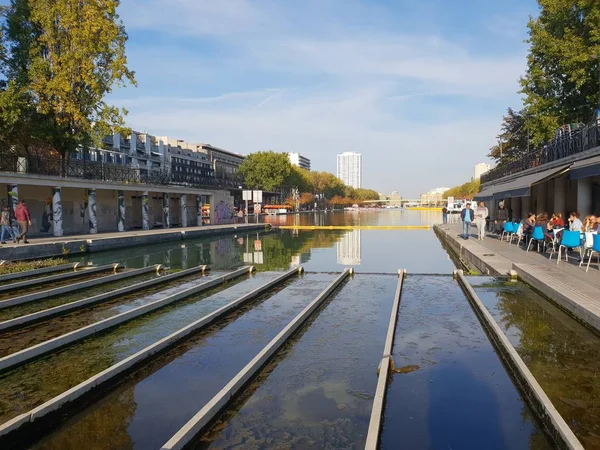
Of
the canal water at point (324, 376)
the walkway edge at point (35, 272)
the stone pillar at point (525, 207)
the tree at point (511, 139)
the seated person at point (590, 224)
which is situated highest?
the tree at point (511, 139)

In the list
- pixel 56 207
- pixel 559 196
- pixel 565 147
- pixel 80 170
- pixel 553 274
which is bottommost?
pixel 553 274

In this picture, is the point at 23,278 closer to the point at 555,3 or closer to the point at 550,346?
the point at 550,346

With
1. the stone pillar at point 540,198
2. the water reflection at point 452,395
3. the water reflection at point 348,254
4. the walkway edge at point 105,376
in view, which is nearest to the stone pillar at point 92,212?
the water reflection at point 348,254

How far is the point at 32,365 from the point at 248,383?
3405 mm

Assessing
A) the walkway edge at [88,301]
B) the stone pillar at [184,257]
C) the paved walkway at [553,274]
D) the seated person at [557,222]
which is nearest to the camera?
the paved walkway at [553,274]

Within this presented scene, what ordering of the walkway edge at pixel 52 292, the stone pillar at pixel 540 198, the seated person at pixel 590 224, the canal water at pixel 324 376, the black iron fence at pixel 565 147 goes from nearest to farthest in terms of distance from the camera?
the canal water at pixel 324 376 < the walkway edge at pixel 52 292 < the seated person at pixel 590 224 < the black iron fence at pixel 565 147 < the stone pillar at pixel 540 198

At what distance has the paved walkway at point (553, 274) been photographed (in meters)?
8.66

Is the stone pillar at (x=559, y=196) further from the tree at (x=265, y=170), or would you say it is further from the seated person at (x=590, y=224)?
the tree at (x=265, y=170)

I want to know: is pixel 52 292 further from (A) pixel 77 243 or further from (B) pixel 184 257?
(A) pixel 77 243

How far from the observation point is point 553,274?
11.9 meters

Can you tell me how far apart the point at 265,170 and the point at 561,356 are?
94.0 m

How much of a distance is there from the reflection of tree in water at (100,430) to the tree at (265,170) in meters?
93.4

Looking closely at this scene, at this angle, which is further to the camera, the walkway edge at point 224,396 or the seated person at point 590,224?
the seated person at point 590,224

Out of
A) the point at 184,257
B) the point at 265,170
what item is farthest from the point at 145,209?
the point at 265,170
